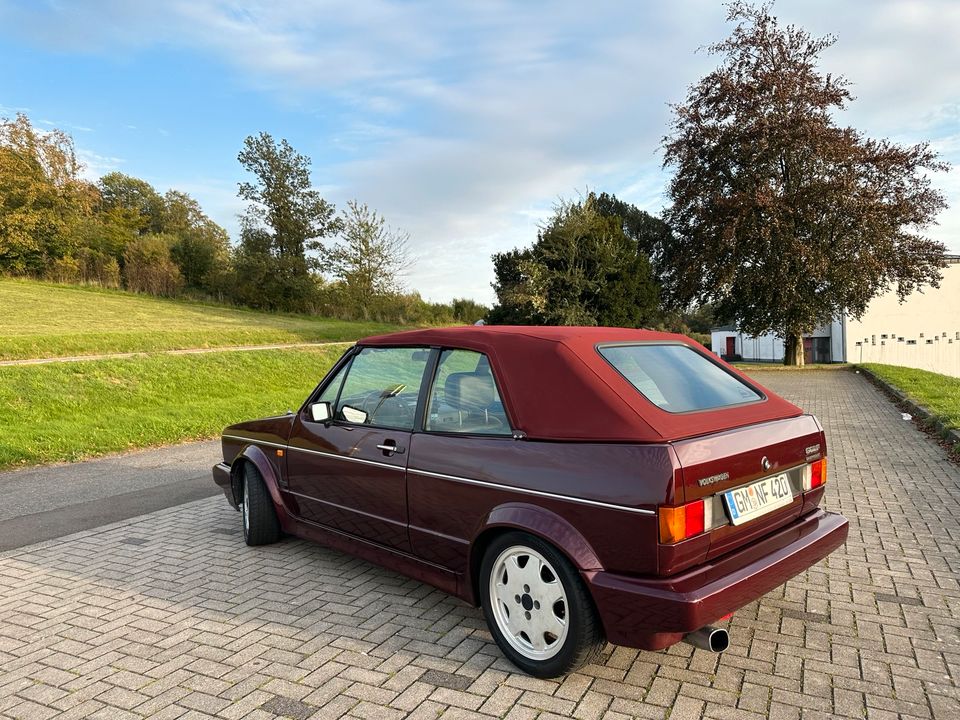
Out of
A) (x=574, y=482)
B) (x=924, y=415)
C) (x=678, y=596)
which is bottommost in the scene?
(x=924, y=415)

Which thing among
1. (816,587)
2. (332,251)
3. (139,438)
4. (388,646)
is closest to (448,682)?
(388,646)

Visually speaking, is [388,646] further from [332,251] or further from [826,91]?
[332,251]

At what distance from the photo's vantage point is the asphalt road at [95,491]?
18.5 feet

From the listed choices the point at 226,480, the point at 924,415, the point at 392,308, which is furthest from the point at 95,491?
the point at 392,308

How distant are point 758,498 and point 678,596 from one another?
0.70 m

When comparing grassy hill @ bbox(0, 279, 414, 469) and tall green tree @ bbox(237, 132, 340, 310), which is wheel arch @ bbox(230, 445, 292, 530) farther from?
tall green tree @ bbox(237, 132, 340, 310)

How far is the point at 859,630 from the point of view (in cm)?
328

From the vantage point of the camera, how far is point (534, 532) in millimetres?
2746

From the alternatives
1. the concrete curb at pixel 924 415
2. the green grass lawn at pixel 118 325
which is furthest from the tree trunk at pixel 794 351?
the green grass lawn at pixel 118 325

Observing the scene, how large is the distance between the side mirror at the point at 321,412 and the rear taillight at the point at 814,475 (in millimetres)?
2703

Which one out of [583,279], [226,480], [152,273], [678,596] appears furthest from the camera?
[152,273]

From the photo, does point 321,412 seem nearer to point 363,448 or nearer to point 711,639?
point 363,448

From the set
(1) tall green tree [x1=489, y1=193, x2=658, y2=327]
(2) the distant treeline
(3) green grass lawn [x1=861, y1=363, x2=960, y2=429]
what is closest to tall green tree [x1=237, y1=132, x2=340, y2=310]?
(2) the distant treeline

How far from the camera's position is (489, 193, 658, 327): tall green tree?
29.7m
